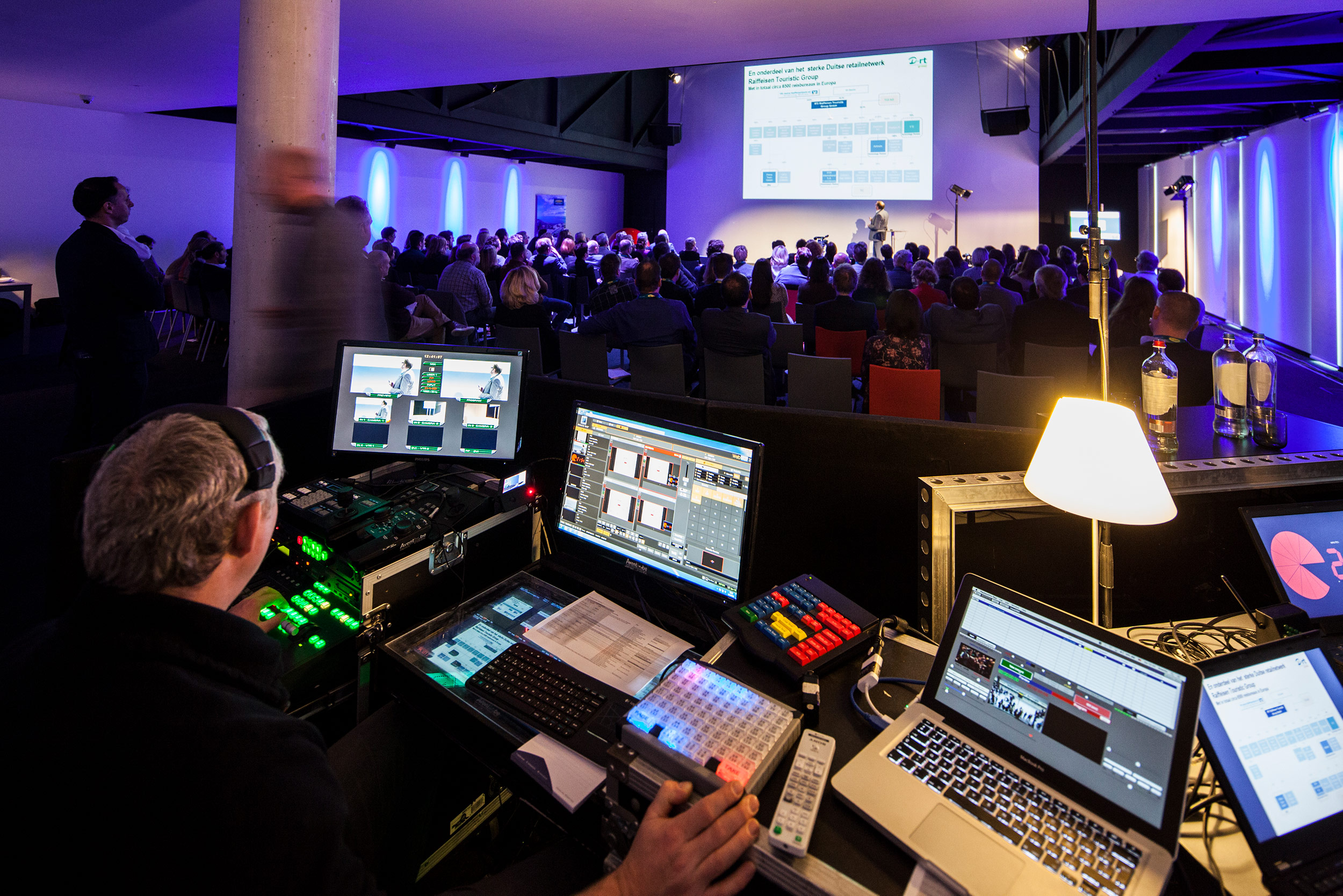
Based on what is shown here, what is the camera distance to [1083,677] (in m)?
→ 0.98

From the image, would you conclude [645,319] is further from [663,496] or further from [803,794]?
[803,794]

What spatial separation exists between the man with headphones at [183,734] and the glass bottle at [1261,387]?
4.93 ft

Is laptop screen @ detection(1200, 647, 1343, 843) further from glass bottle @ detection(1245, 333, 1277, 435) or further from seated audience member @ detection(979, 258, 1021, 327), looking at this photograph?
seated audience member @ detection(979, 258, 1021, 327)

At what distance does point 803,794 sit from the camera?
3.15 ft

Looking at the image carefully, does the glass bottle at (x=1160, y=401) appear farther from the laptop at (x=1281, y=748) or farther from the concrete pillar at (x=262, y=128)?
the concrete pillar at (x=262, y=128)

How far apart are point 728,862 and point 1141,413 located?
4.76 ft

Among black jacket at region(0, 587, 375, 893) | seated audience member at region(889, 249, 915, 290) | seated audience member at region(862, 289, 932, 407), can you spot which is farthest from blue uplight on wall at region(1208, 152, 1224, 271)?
black jacket at region(0, 587, 375, 893)

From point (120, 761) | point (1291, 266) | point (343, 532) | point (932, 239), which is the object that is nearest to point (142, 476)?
point (120, 761)

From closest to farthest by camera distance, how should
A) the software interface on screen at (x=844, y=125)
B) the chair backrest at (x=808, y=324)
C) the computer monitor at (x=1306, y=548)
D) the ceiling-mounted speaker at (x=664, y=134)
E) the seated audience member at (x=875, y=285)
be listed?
the computer monitor at (x=1306, y=548), the chair backrest at (x=808, y=324), the seated audience member at (x=875, y=285), the software interface on screen at (x=844, y=125), the ceiling-mounted speaker at (x=664, y=134)

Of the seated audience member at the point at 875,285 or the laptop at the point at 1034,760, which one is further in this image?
the seated audience member at the point at 875,285

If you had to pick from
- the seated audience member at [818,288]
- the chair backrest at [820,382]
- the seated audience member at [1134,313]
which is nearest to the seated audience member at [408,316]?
the chair backrest at [820,382]

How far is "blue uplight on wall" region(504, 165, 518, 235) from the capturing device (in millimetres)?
12531

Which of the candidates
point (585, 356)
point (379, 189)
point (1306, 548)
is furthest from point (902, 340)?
point (379, 189)

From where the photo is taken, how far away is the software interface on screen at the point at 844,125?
10.8m
